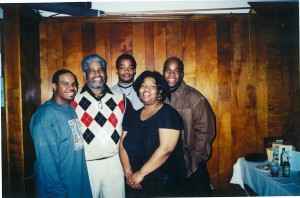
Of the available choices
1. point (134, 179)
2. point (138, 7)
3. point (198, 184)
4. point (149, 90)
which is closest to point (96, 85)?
point (149, 90)

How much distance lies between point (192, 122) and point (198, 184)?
0.61 m

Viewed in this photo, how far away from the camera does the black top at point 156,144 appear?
9.84ft

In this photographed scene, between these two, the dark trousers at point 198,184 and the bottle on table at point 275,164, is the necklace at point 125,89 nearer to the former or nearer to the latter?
the dark trousers at point 198,184

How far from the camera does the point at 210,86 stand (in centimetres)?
303

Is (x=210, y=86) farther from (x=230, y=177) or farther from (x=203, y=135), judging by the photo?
(x=230, y=177)

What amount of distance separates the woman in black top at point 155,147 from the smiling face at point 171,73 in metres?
0.05

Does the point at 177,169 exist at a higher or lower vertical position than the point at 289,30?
lower

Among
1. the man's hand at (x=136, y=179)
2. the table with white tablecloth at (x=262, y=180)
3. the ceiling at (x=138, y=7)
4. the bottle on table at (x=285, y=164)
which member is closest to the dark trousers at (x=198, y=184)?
the table with white tablecloth at (x=262, y=180)

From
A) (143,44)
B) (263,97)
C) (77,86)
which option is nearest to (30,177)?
(77,86)

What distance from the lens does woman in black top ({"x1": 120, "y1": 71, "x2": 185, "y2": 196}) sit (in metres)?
3.00

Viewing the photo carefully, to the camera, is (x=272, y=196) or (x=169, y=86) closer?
(x=272, y=196)

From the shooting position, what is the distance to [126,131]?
3.04 meters

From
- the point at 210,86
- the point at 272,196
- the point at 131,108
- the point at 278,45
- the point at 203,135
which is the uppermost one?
the point at 278,45

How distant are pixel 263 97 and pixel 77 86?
71.2 inches
